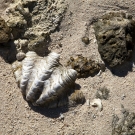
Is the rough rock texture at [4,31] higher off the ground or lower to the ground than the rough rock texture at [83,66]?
higher

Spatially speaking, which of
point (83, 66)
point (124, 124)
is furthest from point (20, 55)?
point (124, 124)

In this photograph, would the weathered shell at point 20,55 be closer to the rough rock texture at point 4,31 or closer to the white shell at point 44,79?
the white shell at point 44,79

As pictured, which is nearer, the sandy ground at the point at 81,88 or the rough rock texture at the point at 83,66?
the sandy ground at the point at 81,88

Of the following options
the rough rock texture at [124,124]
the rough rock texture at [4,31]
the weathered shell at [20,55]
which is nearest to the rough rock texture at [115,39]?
the rough rock texture at [124,124]

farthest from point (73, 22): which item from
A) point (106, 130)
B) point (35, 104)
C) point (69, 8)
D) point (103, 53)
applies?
point (106, 130)

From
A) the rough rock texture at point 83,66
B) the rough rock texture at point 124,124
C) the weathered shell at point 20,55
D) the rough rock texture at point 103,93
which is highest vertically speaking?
the weathered shell at point 20,55

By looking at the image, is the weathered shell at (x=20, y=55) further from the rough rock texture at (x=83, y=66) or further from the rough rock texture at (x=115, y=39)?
the rough rock texture at (x=115, y=39)

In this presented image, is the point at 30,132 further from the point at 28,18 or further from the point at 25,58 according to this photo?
the point at 28,18

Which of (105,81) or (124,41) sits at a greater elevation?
(124,41)
